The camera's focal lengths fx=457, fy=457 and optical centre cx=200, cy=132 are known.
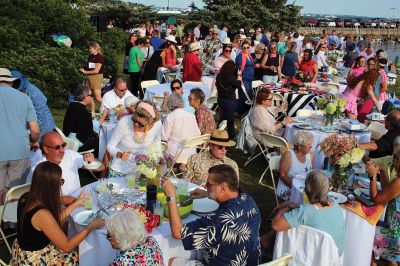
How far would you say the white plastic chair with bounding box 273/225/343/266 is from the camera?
11.4ft

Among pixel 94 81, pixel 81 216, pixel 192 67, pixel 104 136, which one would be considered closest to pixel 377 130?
pixel 104 136

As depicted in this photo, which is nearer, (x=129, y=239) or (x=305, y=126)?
(x=129, y=239)

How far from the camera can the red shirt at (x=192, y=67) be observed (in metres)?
10.5

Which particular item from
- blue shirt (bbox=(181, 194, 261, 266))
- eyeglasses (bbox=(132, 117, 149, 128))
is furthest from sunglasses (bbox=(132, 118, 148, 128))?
blue shirt (bbox=(181, 194, 261, 266))

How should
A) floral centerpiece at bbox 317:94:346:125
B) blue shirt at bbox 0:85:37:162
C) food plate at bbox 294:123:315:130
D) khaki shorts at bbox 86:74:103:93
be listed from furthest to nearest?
Result: khaki shorts at bbox 86:74:103:93 → food plate at bbox 294:123:315:130 → floral centerpiece at bbox 317:94:346:125 → blue shirt at bbox 0:85:37:162

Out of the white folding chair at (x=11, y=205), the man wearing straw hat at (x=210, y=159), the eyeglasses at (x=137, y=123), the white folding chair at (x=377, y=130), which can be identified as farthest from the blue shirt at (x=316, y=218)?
the white folding chair at (x=377, y=130)

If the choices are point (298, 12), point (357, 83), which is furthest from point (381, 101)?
point (298, 12)

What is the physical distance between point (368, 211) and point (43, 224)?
9.34 feet

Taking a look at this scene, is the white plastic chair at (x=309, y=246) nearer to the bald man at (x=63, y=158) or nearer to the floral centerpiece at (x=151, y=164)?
the floral centerpiece at (x=151, y=164)

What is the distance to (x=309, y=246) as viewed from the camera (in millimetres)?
3553

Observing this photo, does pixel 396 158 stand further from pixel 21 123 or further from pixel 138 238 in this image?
pixel 21 123

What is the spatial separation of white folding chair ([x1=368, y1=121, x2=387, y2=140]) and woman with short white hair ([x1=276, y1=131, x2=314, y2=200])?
8.73 feet

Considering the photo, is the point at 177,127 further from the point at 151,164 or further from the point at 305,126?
the point at 151,164

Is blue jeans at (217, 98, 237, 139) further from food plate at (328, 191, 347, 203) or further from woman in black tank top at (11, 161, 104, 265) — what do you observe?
woman in black tank top at (11, 161, 104, 265)
